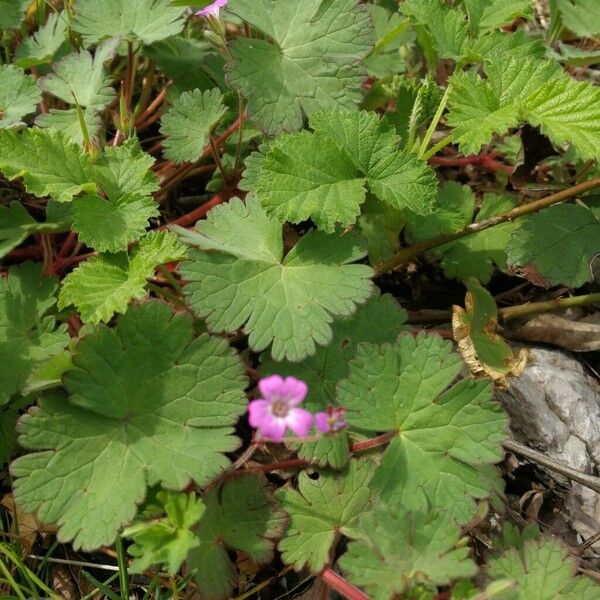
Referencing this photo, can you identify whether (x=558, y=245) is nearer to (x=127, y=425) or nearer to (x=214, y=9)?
(x=214, y=9)

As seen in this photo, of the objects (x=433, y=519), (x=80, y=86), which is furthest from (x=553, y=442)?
(x=80, y=86)

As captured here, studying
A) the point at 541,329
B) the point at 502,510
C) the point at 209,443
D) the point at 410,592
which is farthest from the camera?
the point at 541,329

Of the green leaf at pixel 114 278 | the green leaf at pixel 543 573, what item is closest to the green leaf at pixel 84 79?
the green leaf at pixel 114 278

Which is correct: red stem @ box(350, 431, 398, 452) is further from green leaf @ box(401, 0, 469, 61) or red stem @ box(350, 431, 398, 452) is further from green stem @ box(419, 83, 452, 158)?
green leaf @ box(401, 0, 469, 61)

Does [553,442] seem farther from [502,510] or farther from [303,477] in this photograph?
[303,477]

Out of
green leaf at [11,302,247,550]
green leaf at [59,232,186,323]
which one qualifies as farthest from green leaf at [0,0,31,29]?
green leaf at [11,302,247,550]

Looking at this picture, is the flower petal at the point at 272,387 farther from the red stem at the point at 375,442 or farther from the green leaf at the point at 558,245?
the green leaf at the point at 558,245
